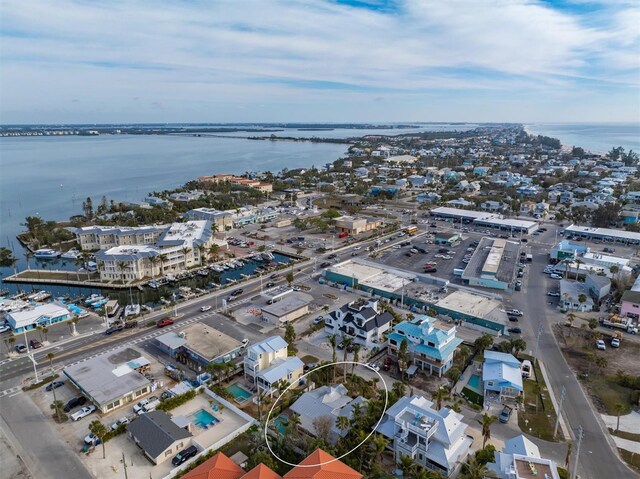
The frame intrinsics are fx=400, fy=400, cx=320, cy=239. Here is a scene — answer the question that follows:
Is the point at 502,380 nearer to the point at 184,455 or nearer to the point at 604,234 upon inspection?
the point at 184,455

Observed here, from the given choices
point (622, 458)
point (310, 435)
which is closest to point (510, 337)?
point (622, 458)

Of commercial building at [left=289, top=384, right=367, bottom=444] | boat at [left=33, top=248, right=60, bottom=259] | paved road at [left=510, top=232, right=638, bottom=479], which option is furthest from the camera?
boat at [left=33, top=248, right=60, bottom=259]

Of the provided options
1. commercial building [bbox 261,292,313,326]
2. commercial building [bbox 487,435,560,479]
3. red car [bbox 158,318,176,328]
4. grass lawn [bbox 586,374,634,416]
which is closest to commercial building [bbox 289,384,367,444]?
commercial building [bbox 487,435,560,479]

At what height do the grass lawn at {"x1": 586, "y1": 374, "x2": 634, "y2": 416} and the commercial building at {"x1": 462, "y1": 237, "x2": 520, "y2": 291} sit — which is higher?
the commercial building at {"x1": 462, "y1": 237, "x2": 520, "y2": 291}

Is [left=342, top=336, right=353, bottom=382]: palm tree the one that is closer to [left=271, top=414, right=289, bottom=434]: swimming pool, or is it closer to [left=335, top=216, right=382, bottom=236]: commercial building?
[left=271, top=414, right=289, bottom=434]: swimming pool

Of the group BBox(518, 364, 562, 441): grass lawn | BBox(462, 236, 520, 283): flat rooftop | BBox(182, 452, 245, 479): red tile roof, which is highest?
BBox(462, 236, 520, 283): flat rooftop

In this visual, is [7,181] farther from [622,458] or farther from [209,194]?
[622,458]

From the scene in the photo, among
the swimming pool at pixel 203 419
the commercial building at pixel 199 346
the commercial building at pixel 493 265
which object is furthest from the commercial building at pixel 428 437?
the commercial building at pixel 493 265

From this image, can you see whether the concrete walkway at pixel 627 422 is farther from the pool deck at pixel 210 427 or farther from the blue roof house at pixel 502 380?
the pool deck at pixel 210 427
